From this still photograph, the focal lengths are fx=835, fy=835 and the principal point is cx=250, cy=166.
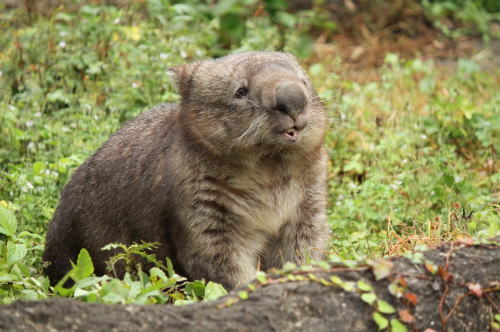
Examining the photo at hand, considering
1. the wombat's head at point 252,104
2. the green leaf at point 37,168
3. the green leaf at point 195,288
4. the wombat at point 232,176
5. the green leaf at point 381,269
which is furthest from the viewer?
the green leaf at point 37,168

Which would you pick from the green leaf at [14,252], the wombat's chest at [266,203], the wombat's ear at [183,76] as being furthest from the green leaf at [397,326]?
the wombat's ear at [183,76]

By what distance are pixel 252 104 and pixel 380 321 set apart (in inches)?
66.9

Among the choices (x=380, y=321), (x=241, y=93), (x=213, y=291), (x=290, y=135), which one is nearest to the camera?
(x=380, y=321)

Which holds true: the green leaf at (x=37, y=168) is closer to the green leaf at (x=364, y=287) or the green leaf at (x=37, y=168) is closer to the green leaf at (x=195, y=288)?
the green leaf at (x=195, y=288)

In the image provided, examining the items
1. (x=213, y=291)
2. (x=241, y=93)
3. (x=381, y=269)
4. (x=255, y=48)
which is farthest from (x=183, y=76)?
(x=255, y=48)

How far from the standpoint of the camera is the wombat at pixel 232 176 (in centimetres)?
465

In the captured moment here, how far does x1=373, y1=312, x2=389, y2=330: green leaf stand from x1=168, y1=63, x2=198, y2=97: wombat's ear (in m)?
2.25

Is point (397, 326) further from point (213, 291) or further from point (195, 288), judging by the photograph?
point (195, 288)

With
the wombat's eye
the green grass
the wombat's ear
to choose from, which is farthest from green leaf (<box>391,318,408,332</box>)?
the wombat's ear

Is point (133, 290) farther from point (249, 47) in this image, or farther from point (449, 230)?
point (249, 47)

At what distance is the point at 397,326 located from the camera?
3.37 meters

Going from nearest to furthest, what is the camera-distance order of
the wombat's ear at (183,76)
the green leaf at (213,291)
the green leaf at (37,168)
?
the green leaf at (213,291)
the wombat's ear at (183,76)
the green leaf at (37,168)

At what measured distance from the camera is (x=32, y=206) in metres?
5.86

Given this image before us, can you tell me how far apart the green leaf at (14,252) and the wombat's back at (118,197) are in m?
0.85
